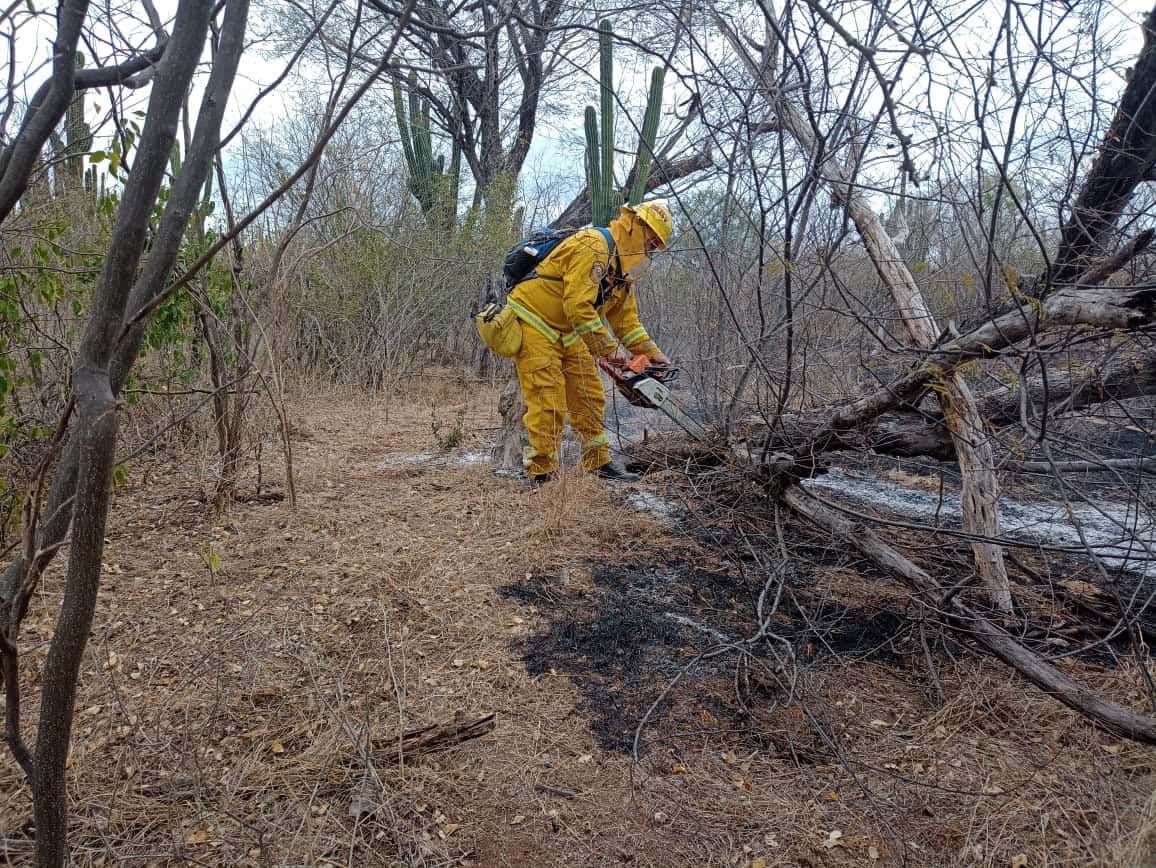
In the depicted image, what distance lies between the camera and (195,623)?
290 cm

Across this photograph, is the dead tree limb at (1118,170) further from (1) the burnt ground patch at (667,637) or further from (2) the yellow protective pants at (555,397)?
(2) the yellow protective pants at (555,397)

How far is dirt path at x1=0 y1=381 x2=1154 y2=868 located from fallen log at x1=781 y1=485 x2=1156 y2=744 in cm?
14

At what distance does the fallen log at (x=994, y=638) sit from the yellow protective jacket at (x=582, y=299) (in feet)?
6.12

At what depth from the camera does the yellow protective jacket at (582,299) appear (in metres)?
4.62

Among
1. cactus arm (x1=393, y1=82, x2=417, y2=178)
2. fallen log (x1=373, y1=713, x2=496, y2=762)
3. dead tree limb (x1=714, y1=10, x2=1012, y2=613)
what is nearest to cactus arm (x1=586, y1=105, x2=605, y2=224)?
cactus arm (x1=393, y1=82, x2=417, y2=178)

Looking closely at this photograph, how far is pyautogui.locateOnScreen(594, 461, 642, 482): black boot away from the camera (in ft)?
17.3

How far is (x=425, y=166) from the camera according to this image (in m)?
11.2

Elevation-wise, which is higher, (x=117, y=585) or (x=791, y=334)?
(x=791, y=334)

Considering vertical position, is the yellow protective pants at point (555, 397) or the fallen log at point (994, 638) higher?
the yellow protective pants at point (555, 397)

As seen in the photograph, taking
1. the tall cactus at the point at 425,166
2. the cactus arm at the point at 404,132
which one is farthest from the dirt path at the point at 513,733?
the cactus arm at the point at 404,132

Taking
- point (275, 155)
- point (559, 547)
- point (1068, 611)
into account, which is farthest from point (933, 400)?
point (275, 155)

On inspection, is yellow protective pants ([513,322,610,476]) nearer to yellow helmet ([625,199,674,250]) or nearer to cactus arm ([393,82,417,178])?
yellow helmet ([625,199,674,250])

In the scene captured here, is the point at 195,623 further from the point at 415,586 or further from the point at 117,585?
the point at 415,586

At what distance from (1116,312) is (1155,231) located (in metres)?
0.32
